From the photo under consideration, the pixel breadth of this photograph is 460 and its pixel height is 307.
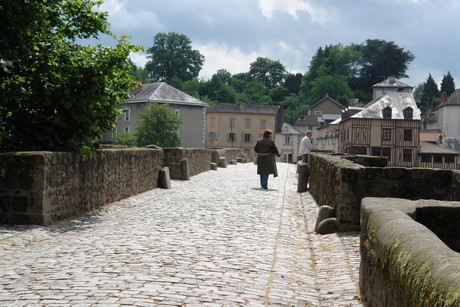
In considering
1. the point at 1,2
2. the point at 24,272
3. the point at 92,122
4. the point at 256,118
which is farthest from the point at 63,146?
the point at 256,118

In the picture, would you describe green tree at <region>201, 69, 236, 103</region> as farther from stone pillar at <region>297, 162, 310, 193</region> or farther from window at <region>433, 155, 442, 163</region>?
stone pillar at <region>297, 162, 310, 193</region>

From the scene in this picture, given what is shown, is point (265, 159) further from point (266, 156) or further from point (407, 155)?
point (407, 155)

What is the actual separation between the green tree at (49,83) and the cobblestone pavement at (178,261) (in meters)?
1.74

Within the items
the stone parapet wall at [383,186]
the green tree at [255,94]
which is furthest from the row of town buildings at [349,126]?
the stone parapet wall at [383,186]

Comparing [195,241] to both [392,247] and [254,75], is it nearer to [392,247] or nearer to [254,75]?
[392,247]

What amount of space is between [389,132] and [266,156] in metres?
52.5

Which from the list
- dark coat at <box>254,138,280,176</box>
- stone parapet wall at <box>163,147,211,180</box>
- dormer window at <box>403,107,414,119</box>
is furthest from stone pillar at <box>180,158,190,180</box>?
dormer window at <box>403,107,414,119</box>

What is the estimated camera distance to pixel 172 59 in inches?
4579

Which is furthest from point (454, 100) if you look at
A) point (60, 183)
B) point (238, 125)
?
point (60, 183)

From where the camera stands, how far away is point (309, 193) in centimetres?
1881

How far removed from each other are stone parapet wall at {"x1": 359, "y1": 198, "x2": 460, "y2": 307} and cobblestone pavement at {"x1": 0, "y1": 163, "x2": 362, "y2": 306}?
0.86m

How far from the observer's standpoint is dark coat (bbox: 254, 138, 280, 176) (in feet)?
66.1

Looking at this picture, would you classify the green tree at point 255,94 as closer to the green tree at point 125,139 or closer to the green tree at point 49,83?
the green tree at point 125,139

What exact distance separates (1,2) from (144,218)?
176 inches
